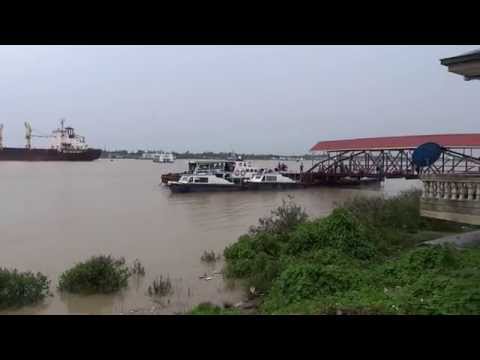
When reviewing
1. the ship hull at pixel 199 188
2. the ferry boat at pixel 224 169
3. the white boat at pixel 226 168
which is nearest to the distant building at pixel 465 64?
the ship hull at pixel 199 188

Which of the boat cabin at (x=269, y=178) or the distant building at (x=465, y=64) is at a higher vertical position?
the distant building at (x=465, y=64)

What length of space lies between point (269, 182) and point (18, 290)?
98.9ft

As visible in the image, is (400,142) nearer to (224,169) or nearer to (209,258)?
(224,169)

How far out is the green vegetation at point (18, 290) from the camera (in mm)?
6812

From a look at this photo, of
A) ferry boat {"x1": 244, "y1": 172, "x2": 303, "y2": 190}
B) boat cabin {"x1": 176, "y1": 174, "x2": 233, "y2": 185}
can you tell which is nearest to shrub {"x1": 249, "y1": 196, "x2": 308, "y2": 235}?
boat cabin {"x1": 176, "y1": 174, "x2": 233, "y2": 185}

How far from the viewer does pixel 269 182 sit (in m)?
36.4

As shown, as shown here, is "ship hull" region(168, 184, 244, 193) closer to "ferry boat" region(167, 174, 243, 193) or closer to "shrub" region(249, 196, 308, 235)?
"ferry boat" region(167, 174, 243, 193)

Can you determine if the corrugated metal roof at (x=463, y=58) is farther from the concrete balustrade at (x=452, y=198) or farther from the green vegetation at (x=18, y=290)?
the green vegetation at (x=18, y=290)

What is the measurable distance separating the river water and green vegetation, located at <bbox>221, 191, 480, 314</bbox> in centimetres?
101

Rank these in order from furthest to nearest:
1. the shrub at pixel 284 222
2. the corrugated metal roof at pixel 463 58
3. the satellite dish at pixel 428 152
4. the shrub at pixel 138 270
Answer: the satellite dish at pixel 428 152, the shrub at pixel 284 222, the shrub at pixel 138 270, the corrugated metal roof at pixel 463 58

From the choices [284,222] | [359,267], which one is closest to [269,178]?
[284,222]
